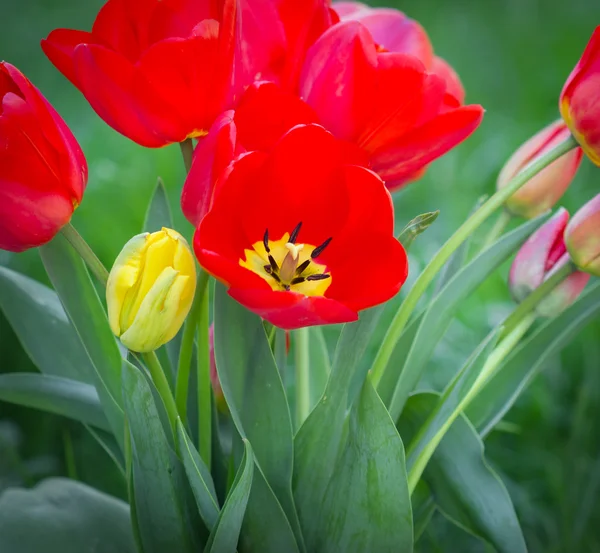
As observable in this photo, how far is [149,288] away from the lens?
296 millimetres

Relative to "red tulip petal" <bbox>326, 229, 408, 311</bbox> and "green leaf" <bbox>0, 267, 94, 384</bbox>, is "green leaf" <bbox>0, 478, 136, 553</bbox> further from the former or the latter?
"red tulip petal" <bbox>326, 229, 408, 311</bbox>

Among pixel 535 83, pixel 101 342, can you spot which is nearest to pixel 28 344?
pixel 101 342

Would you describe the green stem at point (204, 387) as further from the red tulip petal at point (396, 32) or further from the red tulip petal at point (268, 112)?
the red tulip petal at point (396, 32)

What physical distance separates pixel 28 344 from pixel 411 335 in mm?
207

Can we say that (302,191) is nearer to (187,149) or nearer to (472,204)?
(187,149)

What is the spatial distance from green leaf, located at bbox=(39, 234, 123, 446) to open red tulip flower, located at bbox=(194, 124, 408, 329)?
8 centimetres

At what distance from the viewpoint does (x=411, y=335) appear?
1.43 feet

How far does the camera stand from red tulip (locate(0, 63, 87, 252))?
291 millimetres

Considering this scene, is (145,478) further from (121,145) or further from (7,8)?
(121,145)

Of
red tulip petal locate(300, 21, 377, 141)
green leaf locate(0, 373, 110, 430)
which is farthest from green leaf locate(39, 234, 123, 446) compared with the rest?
red tulip petal locate(300, 21, 377, 141)

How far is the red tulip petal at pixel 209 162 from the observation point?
0.29m

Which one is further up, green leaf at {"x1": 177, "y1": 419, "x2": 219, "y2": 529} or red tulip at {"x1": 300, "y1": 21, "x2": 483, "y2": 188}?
red tulip at {"x1": 300, "y1": 21, "x2": 483, "y2": 188}

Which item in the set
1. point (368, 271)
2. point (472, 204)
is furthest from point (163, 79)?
point (472, 204)

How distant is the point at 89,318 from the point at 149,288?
0.09 metres
